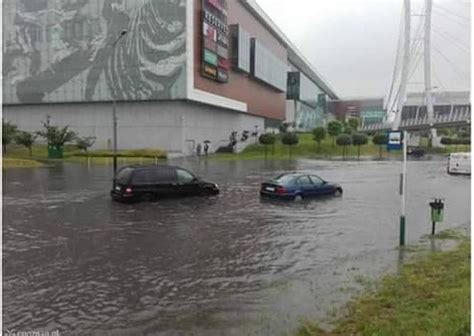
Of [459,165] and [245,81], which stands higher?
[245,81]

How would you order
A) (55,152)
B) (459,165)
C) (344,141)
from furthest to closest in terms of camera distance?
(344,141) < (55,152) < (459,165)

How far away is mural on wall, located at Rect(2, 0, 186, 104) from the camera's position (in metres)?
60.6

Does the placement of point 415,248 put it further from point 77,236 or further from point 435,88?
point 435,88

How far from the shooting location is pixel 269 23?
9669 centimetres

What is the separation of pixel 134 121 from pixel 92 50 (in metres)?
10.2

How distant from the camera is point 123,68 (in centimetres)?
6219

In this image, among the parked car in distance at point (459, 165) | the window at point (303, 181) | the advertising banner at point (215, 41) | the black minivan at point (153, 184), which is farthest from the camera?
the advertising banner at point (215, 41)

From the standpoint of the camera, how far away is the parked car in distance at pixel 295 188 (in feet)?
67.8

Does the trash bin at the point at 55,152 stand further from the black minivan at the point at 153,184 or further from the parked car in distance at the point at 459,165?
the parked car in distance at the point at 459,165

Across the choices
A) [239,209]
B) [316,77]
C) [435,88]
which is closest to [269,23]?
[435,88]

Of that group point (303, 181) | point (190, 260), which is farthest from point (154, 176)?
point (190, 260)

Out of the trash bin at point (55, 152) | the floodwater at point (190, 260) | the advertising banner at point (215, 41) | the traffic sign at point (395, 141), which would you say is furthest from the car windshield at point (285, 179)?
the advertising banner at point (215, 41)

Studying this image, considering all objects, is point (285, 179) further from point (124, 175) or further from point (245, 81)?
point (245, 81)

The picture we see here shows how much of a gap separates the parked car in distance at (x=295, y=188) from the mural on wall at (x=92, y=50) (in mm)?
40322
